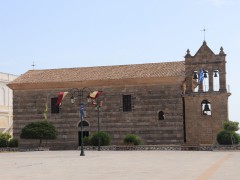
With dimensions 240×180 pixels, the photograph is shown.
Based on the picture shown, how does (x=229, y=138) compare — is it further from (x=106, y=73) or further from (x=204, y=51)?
(x=106, y=73)

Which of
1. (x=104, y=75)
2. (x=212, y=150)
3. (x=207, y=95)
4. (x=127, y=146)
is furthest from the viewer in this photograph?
(x=104, y=75)

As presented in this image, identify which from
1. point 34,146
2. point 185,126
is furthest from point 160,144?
point 34,146

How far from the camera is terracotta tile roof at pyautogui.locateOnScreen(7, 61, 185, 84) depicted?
43.1 meters

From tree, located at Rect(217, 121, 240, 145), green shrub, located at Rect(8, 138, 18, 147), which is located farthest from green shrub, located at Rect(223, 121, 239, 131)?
green shrub, located at Rect(8, 138, 18, 147)

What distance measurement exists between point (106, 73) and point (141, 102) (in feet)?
15.8

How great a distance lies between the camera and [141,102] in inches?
1695

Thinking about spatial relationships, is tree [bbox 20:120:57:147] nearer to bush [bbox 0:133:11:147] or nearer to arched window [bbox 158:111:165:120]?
bush [bbox 0:133:11:147]

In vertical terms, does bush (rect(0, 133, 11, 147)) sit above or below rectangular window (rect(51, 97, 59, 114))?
below

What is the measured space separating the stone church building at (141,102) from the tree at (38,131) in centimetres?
157

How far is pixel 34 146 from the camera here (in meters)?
46.0

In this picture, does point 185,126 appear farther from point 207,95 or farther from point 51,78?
point 51,78

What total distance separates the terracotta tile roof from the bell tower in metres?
1.48

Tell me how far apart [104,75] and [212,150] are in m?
13.6

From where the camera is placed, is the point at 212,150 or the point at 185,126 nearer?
the point at 212,150
